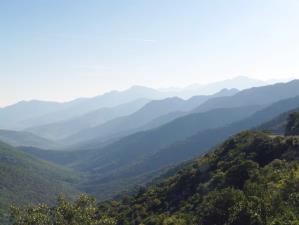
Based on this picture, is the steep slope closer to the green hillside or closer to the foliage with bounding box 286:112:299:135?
the green hillside

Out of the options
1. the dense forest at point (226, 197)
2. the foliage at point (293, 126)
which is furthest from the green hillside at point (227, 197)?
the foliage at point (293, 126)

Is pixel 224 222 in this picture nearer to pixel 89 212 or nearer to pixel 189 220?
pixel 189 220

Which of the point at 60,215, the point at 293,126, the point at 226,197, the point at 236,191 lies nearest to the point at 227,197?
the point at 226,197

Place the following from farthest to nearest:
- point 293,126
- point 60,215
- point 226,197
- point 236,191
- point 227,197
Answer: point 293,126 < point 236,191 < point 226,197 < point 227,197 < point 60,215

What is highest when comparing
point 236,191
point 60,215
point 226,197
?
point 60,215

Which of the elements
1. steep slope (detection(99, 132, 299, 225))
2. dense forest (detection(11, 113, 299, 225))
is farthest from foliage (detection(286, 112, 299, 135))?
steep slope (detection(99, 132, 299, 225))

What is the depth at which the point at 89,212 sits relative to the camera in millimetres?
61875

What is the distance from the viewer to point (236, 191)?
61469mm

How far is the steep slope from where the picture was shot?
53.3 meters

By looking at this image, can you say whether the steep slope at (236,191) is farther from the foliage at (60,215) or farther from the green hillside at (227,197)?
the foliage at (60,215)

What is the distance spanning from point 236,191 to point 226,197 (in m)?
1.86

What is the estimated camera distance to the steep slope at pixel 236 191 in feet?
175

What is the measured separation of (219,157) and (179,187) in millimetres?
13024

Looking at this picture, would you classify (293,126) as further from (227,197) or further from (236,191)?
(227,197)
